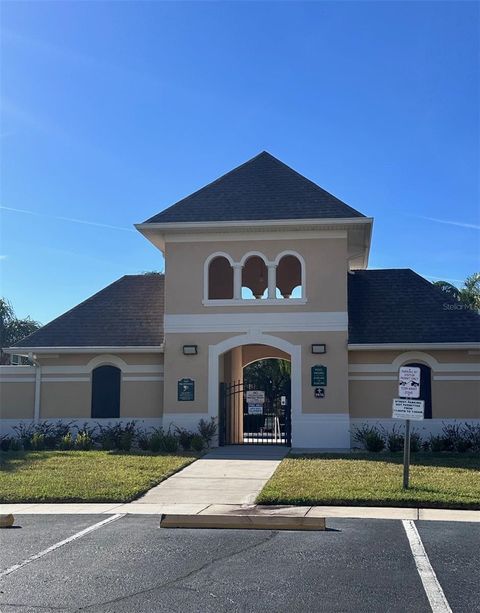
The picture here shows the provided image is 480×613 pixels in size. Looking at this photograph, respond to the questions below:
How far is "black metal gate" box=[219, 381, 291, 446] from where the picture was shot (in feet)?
66.2

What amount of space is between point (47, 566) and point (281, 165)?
1706cm

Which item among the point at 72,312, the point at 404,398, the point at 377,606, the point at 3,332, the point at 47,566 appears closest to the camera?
the point at 377,606

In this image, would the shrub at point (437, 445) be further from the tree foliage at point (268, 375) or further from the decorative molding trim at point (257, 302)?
the tree foliage at point (268, 375)

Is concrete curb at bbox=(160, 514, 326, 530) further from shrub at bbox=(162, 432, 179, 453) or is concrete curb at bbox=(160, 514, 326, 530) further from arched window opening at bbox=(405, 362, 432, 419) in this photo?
arched window opening at bbox=(405, 362, 432, 419)

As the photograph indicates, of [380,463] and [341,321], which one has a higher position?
[341,321]

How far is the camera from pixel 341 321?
771 inches

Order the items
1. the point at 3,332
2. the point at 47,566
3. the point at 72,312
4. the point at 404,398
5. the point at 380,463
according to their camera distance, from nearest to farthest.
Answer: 1. the point at 47,566
2. the point at 404,398
3. the point at 380,463
4. the point at 72,312
5. the point at 3,332

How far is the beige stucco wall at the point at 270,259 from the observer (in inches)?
778

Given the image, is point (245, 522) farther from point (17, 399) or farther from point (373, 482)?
point (17, 399)

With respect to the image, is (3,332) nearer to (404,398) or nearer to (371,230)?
(371,230)

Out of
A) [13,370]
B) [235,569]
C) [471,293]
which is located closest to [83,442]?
[13,370]

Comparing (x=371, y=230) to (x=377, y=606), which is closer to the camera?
(x=377, y=606)

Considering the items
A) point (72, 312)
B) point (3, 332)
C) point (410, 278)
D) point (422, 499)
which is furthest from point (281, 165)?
point (3, 332)

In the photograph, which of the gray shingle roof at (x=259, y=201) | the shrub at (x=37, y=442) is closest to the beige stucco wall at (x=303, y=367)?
the gray shingle roof at (x=259, y=201)
